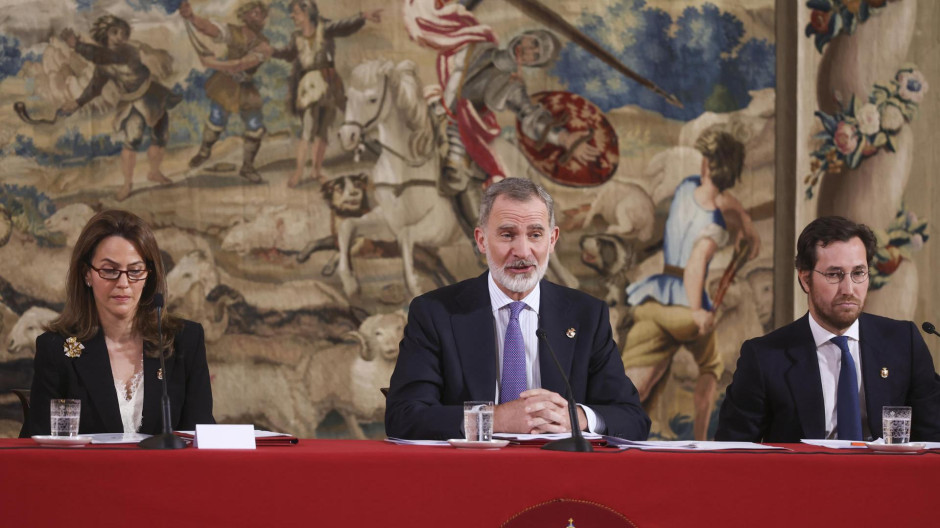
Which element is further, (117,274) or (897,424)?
(117,274)

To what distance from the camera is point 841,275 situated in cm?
322

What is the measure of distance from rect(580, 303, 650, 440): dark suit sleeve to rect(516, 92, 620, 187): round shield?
79.8 inches

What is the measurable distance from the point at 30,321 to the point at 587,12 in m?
3.02

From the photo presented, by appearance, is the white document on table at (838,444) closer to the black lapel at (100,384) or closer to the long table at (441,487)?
the long table at (441,487)

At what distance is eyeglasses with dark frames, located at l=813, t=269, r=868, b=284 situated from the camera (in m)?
3.22

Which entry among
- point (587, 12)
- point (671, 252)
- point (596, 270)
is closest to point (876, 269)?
point (671, 252)

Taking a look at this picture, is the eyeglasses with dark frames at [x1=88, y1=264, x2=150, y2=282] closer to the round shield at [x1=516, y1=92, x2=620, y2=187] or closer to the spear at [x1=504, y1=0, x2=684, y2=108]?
the round shield at [x1=516, y1=92, x2=620, y2=187]

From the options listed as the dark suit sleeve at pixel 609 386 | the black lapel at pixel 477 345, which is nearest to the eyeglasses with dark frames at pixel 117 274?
the black lapel at pixel 477 345

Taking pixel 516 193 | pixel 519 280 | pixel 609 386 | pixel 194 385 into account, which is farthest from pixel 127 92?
pixel 609 386

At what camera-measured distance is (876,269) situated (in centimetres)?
529

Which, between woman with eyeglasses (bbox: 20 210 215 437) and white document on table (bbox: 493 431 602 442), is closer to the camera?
white document on table (bbox: 493 431 602 442)

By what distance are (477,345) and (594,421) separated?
43 cm

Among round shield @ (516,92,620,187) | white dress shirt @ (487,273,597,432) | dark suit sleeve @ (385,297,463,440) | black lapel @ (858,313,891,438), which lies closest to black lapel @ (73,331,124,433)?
dark suit sleeve @ (385,297,463,440)

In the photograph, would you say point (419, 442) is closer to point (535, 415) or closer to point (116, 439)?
point (535, 415)
